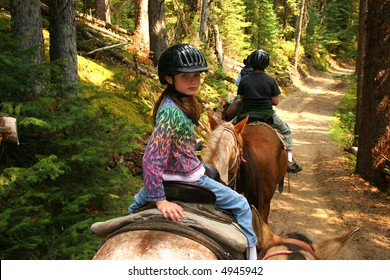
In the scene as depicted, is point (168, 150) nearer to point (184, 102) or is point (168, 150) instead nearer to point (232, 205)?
A: point (184, 102)

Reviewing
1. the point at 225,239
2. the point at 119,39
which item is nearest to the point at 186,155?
the point at 225,239

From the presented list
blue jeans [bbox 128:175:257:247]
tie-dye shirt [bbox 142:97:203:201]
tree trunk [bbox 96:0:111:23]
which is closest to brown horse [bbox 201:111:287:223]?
blue jeans [bbox 128:175:257:247]

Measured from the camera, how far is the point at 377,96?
8203mm

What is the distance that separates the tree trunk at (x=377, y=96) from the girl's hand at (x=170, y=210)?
7.36m

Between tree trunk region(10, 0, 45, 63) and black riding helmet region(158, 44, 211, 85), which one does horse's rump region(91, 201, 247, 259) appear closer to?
black riding helmet region(158, 44, 211, 85)

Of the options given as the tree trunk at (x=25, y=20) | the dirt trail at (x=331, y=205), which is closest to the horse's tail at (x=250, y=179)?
the dirt trail at (x=331, y=205)

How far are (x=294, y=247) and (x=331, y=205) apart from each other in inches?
242

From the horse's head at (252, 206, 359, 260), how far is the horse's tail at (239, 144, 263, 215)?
2110mm

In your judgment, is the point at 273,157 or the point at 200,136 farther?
the point at 200,136

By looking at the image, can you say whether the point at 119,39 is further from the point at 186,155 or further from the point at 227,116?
the point at 186,155

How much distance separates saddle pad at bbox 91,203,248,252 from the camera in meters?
2.40

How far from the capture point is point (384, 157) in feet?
26.6

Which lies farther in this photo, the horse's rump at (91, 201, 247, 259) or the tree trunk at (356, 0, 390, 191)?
the tree trunk at (356, 0, 390, 191)

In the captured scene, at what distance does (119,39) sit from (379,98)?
827 cm
